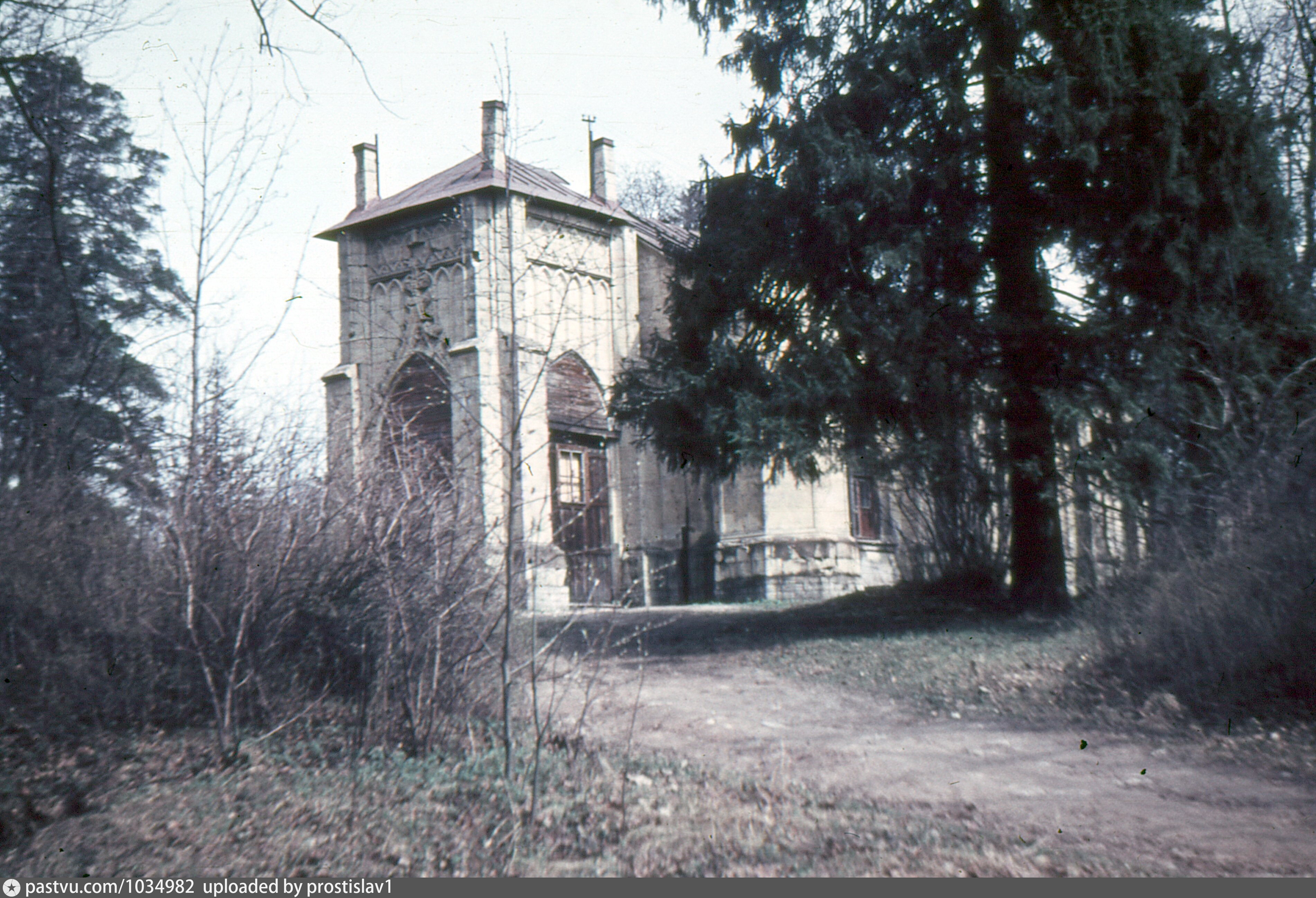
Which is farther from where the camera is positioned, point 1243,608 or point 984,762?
point 1243,608

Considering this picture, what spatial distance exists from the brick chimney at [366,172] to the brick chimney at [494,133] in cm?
1722

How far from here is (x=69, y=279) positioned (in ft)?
21.6

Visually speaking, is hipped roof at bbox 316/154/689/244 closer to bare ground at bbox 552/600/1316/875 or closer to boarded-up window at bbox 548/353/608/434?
boarded-up window at bbox 548/353/608/434

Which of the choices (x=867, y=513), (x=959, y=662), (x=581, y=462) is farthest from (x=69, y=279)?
(x=867, y=513)

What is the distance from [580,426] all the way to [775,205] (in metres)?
9.56

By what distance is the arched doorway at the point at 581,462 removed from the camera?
67.4 feet

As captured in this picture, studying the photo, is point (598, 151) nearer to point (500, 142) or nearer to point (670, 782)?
point (500, 142)

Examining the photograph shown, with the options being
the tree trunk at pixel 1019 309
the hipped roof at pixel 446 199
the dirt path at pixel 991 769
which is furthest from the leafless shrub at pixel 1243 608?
the hipped roof at pixel 446 199

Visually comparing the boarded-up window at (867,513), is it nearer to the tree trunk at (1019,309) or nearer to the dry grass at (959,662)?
the tree trunk at (1019,309)

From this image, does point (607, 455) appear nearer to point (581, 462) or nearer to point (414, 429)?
point (581, 462)

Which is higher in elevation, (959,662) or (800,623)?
(800,623)

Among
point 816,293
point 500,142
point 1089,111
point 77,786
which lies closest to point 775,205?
point 816,293

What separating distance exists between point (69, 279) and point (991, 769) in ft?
22.5

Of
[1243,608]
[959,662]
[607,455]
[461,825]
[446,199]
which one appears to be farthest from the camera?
[607,455]
